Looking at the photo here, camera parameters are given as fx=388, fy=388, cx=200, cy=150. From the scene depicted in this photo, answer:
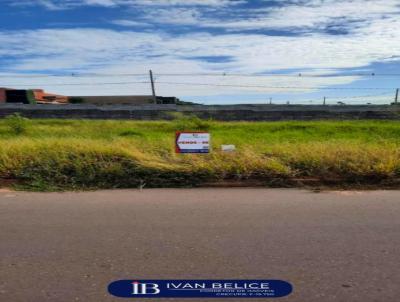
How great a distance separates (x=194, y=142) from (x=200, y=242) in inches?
136

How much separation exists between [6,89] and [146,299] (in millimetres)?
40204

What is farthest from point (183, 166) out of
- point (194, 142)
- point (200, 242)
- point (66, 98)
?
point (66, 98)

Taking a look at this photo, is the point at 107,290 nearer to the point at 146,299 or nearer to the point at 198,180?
the point at 146,299

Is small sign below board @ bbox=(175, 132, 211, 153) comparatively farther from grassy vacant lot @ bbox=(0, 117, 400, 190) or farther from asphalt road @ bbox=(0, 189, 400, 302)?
asphalt road @ bbox=(0, 189, 400, 302)

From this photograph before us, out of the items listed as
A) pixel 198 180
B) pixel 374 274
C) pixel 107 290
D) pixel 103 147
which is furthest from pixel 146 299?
pixel 103 147

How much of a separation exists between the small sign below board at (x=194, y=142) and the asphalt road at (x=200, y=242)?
1.60 m

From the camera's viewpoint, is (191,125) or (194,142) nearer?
(194,142)

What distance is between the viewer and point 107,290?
2939 millimetres

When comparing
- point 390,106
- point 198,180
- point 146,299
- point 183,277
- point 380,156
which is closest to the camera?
point 146,299

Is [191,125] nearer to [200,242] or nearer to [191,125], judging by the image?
[191,125]

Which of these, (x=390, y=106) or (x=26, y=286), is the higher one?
(x=390, y=106)

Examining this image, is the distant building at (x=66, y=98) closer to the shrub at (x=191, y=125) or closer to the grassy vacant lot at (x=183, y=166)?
the shrub at (x=191, y=125)

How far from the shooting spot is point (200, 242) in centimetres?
382

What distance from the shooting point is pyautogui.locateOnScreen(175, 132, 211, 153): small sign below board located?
23.1 ft
